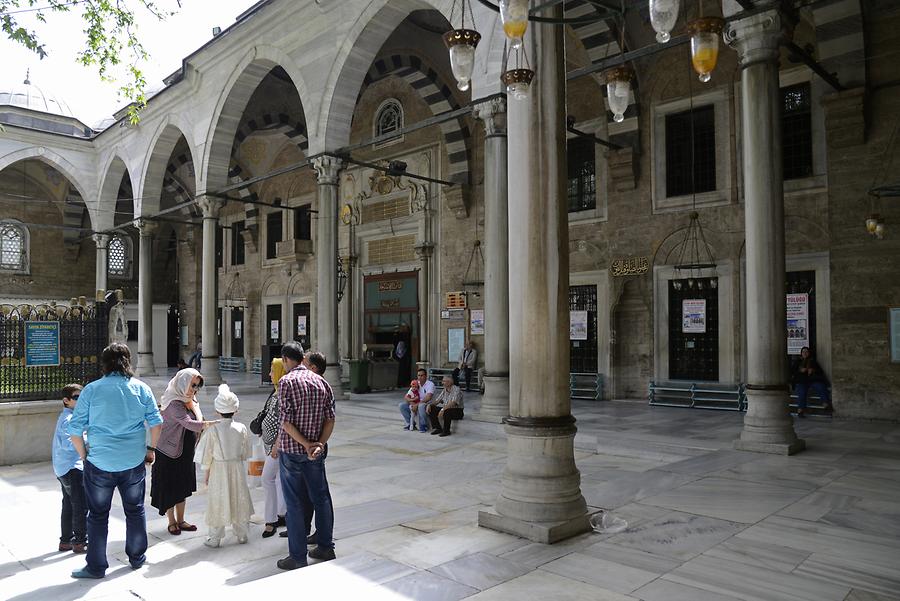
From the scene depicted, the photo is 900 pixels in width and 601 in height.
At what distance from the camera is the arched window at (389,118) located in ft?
55.3

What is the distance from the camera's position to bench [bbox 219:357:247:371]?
22.1 m

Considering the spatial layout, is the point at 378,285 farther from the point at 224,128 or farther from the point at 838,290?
the point at 838,290

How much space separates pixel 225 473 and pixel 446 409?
4.64 metres

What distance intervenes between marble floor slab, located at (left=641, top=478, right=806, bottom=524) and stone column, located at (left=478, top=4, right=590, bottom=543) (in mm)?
1101

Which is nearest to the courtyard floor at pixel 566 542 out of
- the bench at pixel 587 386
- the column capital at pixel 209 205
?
the bench at pixel 587 386

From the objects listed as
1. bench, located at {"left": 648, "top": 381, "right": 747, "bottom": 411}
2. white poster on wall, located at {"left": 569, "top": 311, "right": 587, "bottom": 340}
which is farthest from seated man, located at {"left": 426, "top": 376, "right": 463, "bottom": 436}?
white poster on wall, located at {"left": 569, "top": 311, "right": 587, "bottom": 340}

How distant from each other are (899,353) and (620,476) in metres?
5.55

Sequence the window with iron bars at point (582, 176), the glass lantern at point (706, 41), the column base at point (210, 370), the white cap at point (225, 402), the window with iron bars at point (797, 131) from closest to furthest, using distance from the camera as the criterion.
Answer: the glass lantern at point (706, 41) → the white cap at point (225, 402) → the window with iron bars at point (797, 131) → the window with iron bars at point (582, 176) → the column base at point (210, 370)

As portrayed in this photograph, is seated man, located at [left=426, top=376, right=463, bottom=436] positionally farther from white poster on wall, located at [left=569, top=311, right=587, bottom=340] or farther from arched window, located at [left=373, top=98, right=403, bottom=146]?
arched window, located at [left=373, top=98, right=403, bottom=146]

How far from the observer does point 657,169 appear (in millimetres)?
12102

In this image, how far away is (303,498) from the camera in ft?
13.1

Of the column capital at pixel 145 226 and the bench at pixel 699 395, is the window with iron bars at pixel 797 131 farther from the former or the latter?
the column capital at pixel 145 226

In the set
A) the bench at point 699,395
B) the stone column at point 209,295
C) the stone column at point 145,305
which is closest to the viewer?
the bench at point 699,395

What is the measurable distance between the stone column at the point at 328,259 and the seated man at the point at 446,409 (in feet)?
12.7
